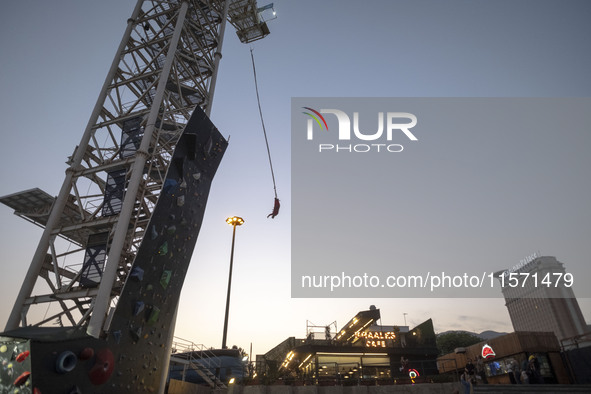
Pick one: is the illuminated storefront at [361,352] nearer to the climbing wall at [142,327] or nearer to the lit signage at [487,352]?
the lit signage at [487,352]

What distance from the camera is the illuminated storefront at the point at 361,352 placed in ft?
94.8

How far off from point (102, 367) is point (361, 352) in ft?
79.7

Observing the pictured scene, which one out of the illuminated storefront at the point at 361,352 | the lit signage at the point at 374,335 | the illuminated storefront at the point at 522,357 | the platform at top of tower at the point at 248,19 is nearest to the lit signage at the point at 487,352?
the illuminated storefront at the point at 522,357

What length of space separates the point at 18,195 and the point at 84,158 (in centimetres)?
602

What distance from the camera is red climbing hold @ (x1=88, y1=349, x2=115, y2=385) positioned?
10.4 metres

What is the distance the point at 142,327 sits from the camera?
497 inches

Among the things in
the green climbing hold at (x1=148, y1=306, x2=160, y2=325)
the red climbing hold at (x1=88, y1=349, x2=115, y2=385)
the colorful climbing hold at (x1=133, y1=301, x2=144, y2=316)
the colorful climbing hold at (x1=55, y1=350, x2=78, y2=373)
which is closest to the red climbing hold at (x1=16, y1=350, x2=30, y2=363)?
the colorful climbing hold at (x1=55, y1=350, x2=78, y2=373)

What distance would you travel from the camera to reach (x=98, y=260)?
16344 millimetres

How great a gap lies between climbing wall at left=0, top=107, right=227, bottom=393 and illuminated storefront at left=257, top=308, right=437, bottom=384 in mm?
17134

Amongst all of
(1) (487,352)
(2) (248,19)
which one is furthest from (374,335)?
(2) (248,19)

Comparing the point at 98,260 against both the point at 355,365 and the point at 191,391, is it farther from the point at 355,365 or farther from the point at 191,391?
the point at 355,365

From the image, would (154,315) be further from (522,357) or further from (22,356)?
(522,357)

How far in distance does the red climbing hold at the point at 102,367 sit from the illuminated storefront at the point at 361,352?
63.4ft

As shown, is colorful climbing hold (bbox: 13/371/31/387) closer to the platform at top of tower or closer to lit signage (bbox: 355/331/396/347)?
lit signage (bbox: 355/331/396/347)
